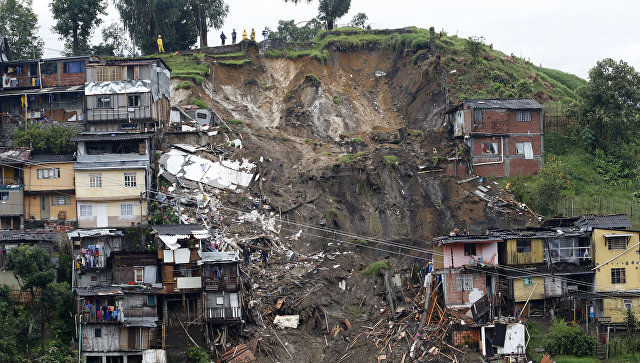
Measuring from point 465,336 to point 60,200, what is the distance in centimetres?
2670

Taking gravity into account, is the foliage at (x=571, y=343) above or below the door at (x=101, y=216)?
below

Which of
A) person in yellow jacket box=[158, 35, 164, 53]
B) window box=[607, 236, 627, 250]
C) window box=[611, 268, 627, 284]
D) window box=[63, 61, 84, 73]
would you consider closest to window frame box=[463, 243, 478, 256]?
window box=[607, 236, 627, 250]

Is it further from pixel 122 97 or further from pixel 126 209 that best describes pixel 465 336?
pixel 122 97

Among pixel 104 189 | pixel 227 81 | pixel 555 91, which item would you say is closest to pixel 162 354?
pixel 104 189

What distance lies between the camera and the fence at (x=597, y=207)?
58812mm

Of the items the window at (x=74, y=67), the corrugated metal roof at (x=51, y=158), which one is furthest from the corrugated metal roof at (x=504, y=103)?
the corrugated metal roof at (x=51, y=158)

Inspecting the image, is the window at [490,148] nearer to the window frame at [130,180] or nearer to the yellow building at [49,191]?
the window frame at [130,180]

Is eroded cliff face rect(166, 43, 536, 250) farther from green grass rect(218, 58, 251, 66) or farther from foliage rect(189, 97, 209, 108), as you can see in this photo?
foliage rect(189, 97, 209, 108)

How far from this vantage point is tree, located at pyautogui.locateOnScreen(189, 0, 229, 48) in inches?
3086

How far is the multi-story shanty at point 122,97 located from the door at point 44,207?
736 cm

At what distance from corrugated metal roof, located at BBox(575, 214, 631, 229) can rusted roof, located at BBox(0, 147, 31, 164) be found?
34935 millimetres

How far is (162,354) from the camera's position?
47.1 meters

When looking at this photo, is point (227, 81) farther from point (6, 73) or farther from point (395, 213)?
point (395, 213)

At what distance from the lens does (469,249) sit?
5053cm
